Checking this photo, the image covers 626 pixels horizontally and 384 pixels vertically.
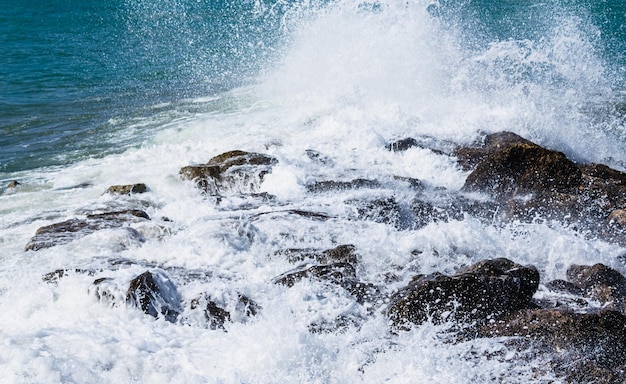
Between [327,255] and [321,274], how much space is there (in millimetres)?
579

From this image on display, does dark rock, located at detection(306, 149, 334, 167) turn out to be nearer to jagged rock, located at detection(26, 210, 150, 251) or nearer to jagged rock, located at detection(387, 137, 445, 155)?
jagged rock, located at detection(387, 137, 445, 155)

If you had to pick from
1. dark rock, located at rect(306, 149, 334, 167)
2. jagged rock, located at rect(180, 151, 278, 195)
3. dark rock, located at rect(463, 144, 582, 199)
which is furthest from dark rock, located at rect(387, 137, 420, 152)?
jagged rock, located at rect(180, 151, 278, 195)

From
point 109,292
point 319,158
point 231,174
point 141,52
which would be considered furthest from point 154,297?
point 141,52

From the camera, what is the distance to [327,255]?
6.94 m

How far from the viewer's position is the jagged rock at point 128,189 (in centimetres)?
976

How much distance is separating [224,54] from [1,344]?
18.4 metres

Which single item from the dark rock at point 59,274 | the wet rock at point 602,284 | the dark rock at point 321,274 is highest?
the dark rock at point 59,274

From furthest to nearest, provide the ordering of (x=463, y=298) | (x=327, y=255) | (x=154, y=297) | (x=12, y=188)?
(x=12, y=188) → (x=327, y=255) → (x=154, y=297) → (x=463, y=298)

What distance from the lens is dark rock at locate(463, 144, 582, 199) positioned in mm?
8797

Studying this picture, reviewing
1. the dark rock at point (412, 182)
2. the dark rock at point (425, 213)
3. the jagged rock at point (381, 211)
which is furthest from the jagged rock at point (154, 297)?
the dark rock at point (412, 182)

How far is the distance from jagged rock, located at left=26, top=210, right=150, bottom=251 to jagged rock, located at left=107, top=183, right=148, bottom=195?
1035 mm

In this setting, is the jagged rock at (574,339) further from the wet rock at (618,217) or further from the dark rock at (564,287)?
the wet rock at (618,217)

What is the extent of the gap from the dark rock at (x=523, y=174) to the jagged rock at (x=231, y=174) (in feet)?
10.4

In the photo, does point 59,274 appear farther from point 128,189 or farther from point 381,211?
point 381,211
